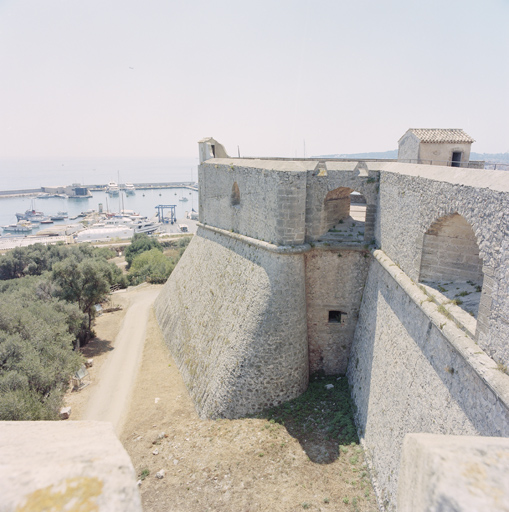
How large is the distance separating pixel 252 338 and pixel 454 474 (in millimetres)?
11170

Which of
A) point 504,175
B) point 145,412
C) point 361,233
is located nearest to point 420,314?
point 504,175

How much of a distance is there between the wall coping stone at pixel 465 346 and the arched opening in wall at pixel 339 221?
3738 millimetres

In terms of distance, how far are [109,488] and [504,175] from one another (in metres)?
7.35

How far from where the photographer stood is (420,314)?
27.8 ft

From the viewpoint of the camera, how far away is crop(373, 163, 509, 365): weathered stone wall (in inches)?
231

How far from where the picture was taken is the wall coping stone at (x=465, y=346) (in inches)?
214

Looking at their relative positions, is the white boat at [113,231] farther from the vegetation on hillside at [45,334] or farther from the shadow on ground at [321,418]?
the shadow on ground at [321,418]

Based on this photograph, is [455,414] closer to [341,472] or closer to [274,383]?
[341,472]

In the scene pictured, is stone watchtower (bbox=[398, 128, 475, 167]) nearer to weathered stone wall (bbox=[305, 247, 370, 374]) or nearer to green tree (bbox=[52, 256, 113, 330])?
weathered stone wall (bbox=[305, 247, 370, 374])

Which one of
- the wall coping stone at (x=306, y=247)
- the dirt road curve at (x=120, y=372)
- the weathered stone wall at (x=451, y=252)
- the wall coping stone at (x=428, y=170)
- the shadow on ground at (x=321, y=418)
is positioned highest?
the wall coping stone at (x=428, y=170)

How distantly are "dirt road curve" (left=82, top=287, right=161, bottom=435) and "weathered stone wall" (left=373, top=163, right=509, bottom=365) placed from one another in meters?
11.3

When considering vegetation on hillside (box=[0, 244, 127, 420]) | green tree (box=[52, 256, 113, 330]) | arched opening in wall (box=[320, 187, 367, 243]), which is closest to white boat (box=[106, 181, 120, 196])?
vegetation on hillside (box=[0, 244, 127, 420])

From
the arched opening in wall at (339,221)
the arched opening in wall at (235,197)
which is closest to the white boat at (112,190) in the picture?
the arched opening in wall at (235,197)

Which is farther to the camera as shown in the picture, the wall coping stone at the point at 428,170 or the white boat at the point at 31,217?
the white boat at the point at 31,217
